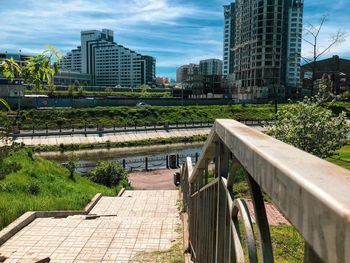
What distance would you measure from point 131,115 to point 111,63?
102850mm

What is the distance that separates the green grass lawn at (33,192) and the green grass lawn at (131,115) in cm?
3095

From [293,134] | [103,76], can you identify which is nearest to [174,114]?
[293,134]

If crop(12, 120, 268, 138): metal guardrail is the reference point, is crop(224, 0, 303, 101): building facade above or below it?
above

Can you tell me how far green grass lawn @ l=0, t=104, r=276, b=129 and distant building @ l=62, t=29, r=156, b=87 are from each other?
91.8m

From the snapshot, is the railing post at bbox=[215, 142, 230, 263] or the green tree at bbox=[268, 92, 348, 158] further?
the green tree at bbox=[268, 92, 348, 158]

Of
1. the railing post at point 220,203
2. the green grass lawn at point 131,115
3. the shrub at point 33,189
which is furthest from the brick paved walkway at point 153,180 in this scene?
the green grass lawn at point 131,115

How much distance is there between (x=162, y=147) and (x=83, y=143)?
798 cm

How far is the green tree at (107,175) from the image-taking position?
17797mm

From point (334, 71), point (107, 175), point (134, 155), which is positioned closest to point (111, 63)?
point (334, 71)

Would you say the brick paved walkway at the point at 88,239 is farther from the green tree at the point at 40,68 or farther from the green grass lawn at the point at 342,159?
the green grass lawn at the point at 342,159

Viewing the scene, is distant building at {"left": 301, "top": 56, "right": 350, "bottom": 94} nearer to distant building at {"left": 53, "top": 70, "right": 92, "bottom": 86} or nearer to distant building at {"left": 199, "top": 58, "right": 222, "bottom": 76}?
distant building at {"left": 53, "top": 70, "right": 92, "bottom": 86}

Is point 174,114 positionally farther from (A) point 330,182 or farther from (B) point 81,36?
(B) point 81,36

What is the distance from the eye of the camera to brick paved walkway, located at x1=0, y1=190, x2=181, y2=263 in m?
6.25

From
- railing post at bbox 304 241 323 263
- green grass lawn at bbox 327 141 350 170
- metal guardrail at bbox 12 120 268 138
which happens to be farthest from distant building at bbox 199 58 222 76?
railing post at bbox 304 241 323 263
